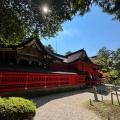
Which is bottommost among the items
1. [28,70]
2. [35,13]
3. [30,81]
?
[30,81]

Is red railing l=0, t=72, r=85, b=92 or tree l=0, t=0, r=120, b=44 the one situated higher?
tree l=0, t=0, r=120, b=44

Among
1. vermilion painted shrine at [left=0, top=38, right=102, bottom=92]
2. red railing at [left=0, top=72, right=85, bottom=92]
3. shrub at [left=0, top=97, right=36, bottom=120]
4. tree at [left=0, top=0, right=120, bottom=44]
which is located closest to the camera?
shrub at [left=0, top=97, right=36, bottom=120]

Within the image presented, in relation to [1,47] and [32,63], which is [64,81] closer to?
[32,63]

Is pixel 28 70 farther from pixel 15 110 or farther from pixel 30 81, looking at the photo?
pixel 15 110

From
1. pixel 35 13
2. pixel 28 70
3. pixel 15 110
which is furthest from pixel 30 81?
pixel 15 110

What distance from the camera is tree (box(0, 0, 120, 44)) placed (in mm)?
7295

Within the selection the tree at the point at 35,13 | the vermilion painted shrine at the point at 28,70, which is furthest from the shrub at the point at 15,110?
the vermilion painted shrine at the point at 28,70

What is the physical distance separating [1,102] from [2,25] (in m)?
4.41

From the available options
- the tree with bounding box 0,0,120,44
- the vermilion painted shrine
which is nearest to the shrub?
the tree with bounding box 0,0,120,44

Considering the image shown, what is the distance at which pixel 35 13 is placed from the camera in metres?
8.09

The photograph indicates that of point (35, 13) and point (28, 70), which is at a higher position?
point (35, 13)

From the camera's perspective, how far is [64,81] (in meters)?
16.9

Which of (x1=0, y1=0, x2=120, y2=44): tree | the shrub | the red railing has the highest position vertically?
(x1=0, y1=0, x2=120, y2=44): tree

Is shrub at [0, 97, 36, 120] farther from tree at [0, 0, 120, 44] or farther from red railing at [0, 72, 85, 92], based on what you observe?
red railing at [0, 72, 85, 92]
